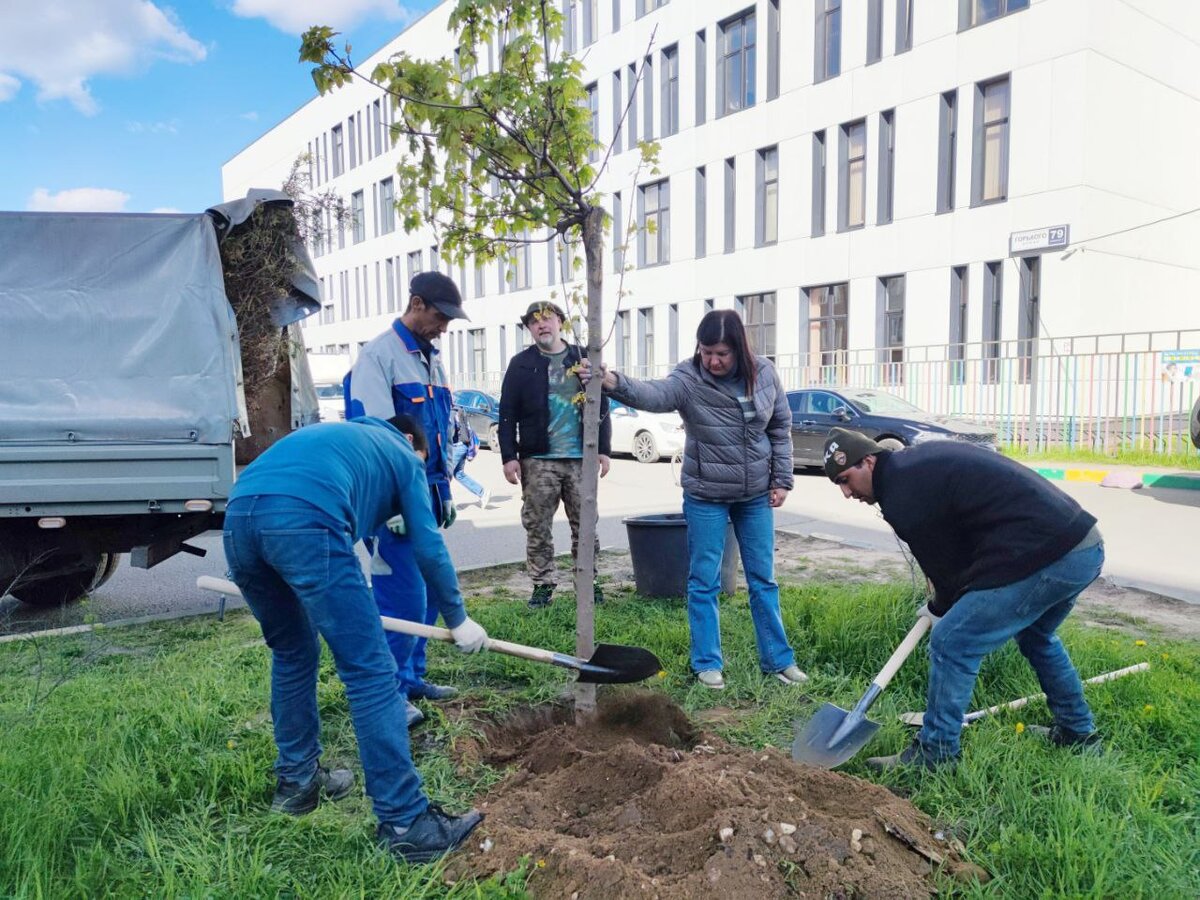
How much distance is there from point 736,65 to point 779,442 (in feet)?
68.5

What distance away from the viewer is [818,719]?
10.8 feet

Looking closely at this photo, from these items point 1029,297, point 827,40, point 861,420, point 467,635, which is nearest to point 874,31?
point 827,40

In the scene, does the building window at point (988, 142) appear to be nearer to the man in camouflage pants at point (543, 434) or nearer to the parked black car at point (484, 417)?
the parked black car at point (484, 417)

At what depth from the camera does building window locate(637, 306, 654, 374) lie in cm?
A: 2530

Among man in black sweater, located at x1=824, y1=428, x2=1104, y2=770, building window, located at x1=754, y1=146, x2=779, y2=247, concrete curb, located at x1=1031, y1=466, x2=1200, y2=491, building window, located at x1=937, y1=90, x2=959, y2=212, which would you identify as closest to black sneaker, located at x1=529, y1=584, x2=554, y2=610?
man in black sweater, located at x1=824, y1=428, x2=1104, y2=770

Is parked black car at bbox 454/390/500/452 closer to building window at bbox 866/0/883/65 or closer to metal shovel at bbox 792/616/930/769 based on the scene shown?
building window at bbox 866/0/883/65

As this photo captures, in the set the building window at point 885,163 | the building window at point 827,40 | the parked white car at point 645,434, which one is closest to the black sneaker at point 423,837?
the parked white car at point 645,434

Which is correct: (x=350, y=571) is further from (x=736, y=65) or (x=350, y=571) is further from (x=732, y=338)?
(x=736, y=65)

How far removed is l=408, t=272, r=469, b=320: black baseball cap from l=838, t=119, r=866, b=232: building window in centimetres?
1749

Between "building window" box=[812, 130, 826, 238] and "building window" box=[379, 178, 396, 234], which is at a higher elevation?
"building window" box=[379, 178, 396, 234]

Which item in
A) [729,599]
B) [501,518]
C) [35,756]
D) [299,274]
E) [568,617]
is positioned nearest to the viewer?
[35,756]

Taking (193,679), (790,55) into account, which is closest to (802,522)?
(193,679)

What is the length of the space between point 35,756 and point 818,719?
9.07 ft

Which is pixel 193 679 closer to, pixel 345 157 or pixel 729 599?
pixel 729 599
